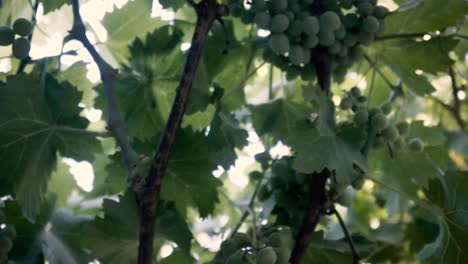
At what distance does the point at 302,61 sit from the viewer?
143 centimetres

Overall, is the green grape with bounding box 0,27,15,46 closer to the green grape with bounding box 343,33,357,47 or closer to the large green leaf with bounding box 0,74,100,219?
the large green leaf with bounding box 0,74,100,219

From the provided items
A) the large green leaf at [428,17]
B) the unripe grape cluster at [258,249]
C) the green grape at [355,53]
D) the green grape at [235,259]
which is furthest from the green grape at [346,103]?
the green grape at [235,259]

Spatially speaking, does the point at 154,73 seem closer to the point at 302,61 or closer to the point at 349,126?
→ the point at 302,61

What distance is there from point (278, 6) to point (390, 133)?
1.24ft

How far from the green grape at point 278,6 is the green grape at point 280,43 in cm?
6

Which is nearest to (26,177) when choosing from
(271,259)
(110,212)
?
(110,212)

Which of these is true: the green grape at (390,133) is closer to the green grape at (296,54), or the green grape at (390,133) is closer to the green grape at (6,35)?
the green grape at (296,54)

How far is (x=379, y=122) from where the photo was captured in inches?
54.5

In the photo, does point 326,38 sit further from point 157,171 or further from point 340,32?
point 157,171

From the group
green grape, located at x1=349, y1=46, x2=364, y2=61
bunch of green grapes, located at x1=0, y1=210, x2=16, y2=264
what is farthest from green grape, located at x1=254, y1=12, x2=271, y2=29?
bunch of green grapes, located at x1=0, y1=210, x2=16, y2=264

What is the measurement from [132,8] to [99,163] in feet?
1.45

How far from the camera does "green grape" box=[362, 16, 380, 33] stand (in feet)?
4.63

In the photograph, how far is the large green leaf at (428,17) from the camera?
1.46 m

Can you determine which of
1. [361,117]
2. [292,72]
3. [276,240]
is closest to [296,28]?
[292,72]
